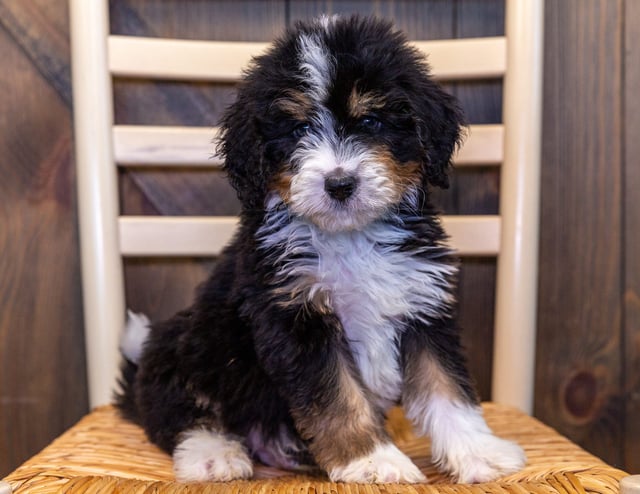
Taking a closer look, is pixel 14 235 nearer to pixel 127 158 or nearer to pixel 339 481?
pixel 127 158

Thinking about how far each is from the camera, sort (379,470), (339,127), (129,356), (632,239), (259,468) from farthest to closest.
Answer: (632,239)
(129,356)
(259,468)
(339,127)
(379,470)

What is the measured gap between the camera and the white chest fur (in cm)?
171

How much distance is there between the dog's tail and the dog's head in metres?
0.70

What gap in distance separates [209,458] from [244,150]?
2.49 ft

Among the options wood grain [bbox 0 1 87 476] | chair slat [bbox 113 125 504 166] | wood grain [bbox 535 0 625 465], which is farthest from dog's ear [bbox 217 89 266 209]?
wood grain [bbox 535 0 625 465]

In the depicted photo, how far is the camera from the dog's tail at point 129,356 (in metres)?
2.12

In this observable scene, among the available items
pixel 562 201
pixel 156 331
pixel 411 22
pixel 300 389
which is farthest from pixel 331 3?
pixel 300 389

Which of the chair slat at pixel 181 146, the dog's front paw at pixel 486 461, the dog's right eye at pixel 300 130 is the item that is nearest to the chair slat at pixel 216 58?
the chair slat at pixel 181 146

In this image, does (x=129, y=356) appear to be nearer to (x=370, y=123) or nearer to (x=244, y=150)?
(x=244, y=150)

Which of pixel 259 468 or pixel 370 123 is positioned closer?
pixel 370 123

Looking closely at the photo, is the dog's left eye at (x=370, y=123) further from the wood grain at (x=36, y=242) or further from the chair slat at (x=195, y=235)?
the wood grain at (x=36, y=242)

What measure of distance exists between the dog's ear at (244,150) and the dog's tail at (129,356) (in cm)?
66

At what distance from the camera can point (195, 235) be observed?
93.3 inches

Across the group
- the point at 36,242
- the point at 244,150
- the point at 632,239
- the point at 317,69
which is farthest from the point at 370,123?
the point at 36,242
